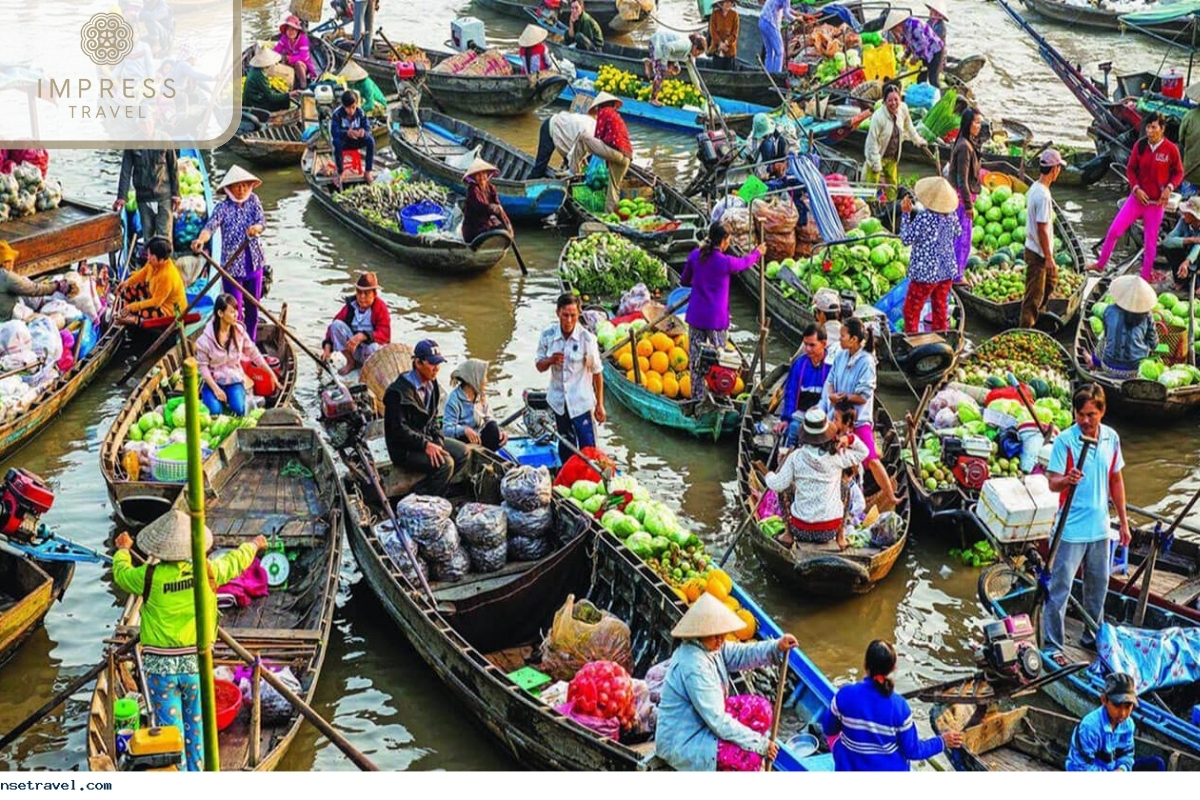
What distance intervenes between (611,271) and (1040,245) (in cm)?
375

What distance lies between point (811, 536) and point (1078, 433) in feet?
6.09

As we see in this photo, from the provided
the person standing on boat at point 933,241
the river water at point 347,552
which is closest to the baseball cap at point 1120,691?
the river water at point 347,552

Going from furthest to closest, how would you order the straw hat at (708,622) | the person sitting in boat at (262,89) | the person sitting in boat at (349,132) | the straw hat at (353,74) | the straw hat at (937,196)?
the person sitting in boat at (262,89)
the straw hat at (353,74)
the person sitting in boat at (349,132)
the straw hat at (937,196)
the straw hat at (708,622)

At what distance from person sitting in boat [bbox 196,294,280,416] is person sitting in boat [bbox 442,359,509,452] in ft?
5.63

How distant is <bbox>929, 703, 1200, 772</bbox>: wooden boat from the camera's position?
7.30 m

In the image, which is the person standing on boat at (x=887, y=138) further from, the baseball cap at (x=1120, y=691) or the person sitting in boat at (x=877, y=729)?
the person sitting in boat at (x=877, y=729)

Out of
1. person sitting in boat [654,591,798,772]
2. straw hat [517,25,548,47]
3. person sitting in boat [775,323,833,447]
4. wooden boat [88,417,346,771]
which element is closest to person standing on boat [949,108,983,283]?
person sitting in boat [775,323,833,447]

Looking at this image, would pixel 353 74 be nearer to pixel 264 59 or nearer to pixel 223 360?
pixel 264 59

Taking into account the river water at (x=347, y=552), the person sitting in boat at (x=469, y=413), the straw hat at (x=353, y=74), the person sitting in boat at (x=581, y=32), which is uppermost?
the person sitting in boat at (x=581, y=32)

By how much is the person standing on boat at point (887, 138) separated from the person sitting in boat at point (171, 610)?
9.37 metres

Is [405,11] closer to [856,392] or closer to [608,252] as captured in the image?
[608,252]

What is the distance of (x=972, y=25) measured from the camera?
86.8 ft

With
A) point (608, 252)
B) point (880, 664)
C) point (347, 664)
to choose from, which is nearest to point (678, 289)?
point (608, 252)

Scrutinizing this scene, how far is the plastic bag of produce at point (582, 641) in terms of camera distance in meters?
7.87
